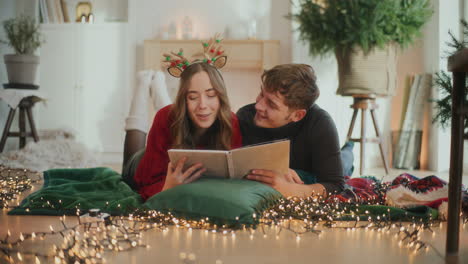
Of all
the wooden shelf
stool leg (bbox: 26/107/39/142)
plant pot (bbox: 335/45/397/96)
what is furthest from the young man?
stool leg (bbox: 26/107/39/142)

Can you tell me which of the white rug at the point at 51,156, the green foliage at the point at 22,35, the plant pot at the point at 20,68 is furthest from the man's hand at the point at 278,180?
the green foliage at the point at 22,35

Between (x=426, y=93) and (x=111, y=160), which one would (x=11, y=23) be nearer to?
(x=111, y=160)

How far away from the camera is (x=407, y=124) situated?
13.9 ft

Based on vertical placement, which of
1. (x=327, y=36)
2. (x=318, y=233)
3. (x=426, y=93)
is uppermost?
(x=327, y=36)

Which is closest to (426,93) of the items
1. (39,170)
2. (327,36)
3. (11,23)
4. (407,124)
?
(407,124)

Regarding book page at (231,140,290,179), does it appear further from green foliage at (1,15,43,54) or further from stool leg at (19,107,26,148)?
green foliage at (1,15,43,54)

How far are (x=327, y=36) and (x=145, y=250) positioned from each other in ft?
8.75

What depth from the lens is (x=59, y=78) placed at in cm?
484

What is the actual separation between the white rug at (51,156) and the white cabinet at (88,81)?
0.53 m

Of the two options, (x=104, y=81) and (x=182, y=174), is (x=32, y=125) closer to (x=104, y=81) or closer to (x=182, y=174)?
(x=104, y=81)

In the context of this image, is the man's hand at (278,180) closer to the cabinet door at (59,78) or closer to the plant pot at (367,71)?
the plant pot at (367,71)

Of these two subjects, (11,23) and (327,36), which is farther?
(11,23)

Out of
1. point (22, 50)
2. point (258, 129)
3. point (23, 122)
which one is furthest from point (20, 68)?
point (258, 129)

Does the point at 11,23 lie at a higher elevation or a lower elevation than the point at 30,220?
higher
